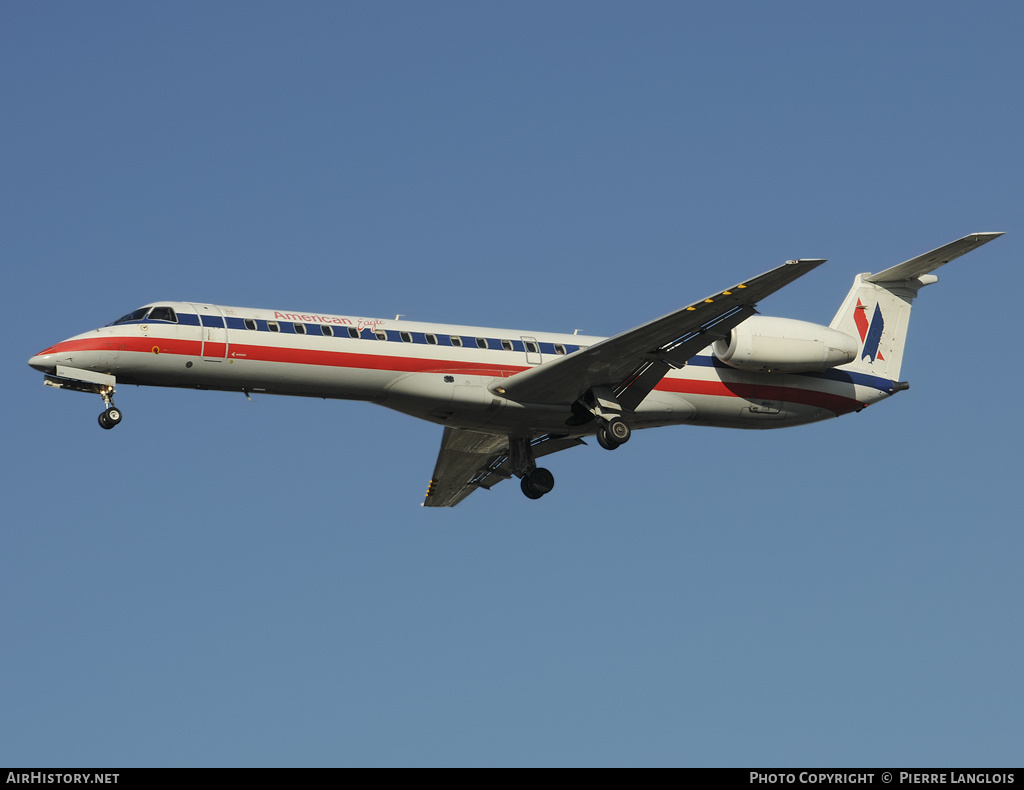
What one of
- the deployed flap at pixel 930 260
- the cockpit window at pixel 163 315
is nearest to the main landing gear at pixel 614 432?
the deployed flap at pixel 930 260

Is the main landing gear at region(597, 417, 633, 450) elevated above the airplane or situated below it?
below

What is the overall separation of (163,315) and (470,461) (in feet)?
30.0

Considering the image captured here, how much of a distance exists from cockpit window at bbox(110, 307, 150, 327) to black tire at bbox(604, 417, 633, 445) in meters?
9.96

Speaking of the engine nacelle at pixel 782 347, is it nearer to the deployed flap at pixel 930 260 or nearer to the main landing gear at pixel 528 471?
the deployed flap at pixel 930 260

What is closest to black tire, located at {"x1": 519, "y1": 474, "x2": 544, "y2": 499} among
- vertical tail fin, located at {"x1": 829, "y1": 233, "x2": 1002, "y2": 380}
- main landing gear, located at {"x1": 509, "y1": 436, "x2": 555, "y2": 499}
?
main landing gear, located at {"x1": 509, "y1": 436, "x2": 555, "y2": 499}

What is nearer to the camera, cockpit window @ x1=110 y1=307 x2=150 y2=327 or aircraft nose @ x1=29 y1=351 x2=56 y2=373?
aircraft nose @ x1=29 y1=351 x2=56 y2=373

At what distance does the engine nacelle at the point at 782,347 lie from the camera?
2939 centimetres

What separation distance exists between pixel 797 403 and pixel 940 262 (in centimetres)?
487

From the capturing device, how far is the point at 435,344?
1087 inches

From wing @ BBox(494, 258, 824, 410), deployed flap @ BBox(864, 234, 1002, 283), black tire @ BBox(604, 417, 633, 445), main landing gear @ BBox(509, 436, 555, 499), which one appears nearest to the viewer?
wing @ BBox(494, 258, 824, 410)

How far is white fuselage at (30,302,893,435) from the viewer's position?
1022 inches

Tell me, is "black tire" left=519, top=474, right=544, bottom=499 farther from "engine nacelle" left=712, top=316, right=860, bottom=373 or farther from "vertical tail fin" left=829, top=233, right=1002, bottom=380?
"vertical tail fin" left=829, top=233, right=1002, bottom=380

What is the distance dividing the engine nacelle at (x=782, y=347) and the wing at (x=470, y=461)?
426 centimetres
